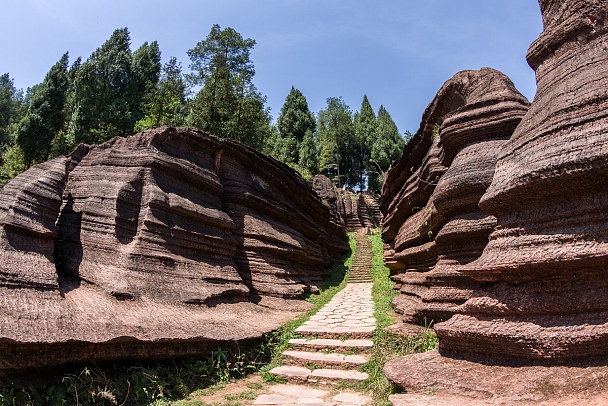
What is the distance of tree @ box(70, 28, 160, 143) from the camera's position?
1056 inches

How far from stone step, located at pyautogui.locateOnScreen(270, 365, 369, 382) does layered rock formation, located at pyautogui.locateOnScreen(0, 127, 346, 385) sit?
833 millimetres

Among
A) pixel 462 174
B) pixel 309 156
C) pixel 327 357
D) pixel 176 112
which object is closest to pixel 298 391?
pixel 327 357

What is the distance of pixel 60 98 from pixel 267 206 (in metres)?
25.7

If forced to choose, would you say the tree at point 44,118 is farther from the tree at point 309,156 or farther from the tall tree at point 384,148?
the tall tree at point 384,148

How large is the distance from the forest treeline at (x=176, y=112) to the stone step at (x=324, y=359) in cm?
677

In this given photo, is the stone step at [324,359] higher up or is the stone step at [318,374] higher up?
the stone step at [324,359]

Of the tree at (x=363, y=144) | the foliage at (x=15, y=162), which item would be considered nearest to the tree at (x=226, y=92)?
the foliage at (x=15, y=162)

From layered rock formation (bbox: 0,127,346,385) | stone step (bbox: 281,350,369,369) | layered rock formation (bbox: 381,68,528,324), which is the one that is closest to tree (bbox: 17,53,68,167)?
layered rock formation (bbox: 0,127,346,385)

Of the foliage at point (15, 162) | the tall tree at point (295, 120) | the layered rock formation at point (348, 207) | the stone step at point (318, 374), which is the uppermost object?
the tall tree at point (295, 120)

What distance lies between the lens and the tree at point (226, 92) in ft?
68.0

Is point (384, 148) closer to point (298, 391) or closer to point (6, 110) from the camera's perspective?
point (298, 391)

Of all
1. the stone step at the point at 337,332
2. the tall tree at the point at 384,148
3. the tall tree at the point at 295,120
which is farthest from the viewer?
the tall tree at the point at 295,120

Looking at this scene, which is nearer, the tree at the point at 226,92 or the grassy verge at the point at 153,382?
the grassy verge at the point at 153,382

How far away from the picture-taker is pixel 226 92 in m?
20.9
